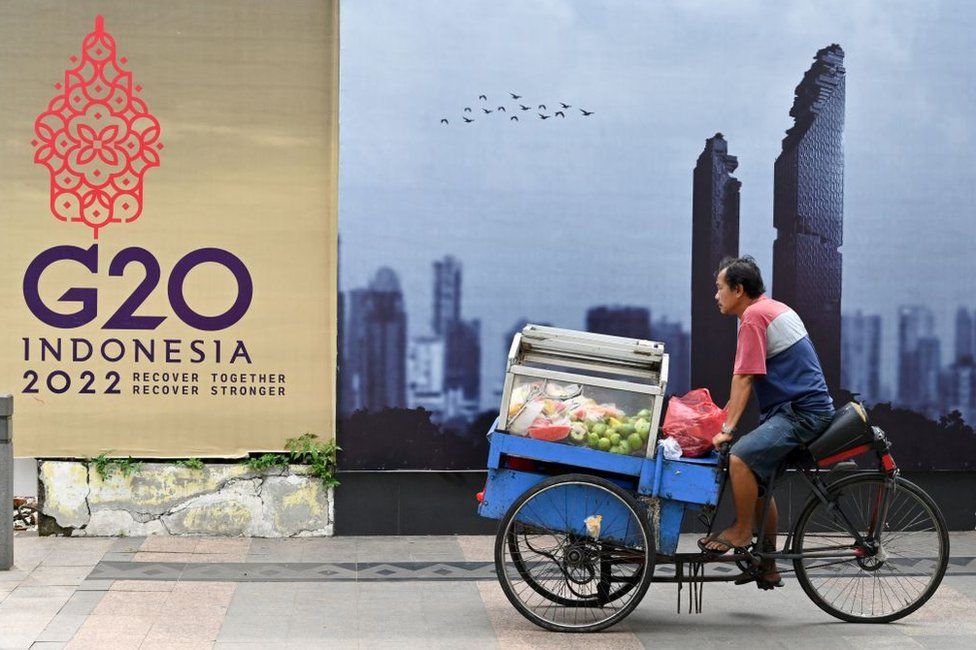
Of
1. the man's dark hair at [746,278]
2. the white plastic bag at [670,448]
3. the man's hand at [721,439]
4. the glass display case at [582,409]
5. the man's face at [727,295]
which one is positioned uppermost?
the man's dark hair at [746,278]

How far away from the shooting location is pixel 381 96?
27.7 ft

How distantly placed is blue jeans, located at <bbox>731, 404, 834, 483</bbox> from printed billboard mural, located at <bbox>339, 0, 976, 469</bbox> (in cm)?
238

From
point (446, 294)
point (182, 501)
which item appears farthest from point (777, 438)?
point (182, 501)

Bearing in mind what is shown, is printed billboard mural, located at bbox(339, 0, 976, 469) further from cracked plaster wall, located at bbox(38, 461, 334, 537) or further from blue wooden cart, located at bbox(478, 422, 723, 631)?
blue wooden cart, located at bbox(478, 422, 723, 631)

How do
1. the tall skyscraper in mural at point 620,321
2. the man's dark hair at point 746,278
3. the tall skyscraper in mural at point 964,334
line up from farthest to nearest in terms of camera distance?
the tall skyscraper in mural at point 964,334 < the tall skyscraper in mural at point 620,321 < the man's dark hair at point 746,278

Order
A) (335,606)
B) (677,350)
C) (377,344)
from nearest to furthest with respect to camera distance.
→ 1. (335,606)
2. (377,344)
3. (677,350)

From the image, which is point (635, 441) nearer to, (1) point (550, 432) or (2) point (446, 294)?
(1) point (550, 432)

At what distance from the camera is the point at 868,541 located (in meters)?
6.27

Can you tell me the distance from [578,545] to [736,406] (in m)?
1.01

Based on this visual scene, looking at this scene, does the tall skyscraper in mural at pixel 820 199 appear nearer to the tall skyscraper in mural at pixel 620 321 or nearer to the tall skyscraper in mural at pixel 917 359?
the tall skyscraper in mural at pixel 917 359

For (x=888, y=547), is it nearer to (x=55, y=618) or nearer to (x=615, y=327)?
(x=615, y=327)

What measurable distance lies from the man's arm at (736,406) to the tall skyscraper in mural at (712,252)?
2374 mm

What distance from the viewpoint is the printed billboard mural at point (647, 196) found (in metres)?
8.45

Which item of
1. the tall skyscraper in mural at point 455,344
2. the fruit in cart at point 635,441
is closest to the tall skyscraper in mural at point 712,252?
the tall skyscraper in mural at point 455,344
